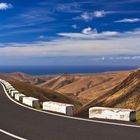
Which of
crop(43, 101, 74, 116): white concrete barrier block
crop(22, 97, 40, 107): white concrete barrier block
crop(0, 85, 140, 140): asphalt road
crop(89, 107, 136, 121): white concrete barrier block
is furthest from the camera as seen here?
crop(22, 97, 40, 107): white concrete barrier block

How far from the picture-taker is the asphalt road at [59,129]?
37.0 feet

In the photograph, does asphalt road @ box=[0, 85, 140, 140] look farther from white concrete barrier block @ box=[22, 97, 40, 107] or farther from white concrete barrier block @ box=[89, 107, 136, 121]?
white concrete barrier block @ box=[22, 97, 40, 107]

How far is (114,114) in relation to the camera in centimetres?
1428

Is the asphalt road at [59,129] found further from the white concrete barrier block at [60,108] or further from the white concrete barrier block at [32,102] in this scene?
the white concrete barrier block at [32,102]

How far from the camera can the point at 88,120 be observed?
47.1 ft

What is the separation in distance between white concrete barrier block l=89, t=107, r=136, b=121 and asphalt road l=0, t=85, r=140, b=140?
3.32ft

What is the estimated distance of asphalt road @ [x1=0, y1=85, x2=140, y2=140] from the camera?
1128 cm

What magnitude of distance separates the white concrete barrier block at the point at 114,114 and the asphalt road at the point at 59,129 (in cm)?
101

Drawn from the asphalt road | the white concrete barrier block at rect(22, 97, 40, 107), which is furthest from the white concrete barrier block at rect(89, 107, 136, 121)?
the white concrete barrier block at rect(22, 97, 40, 107)

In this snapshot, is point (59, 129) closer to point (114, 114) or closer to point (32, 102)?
point (114, 114)

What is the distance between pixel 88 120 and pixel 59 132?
2397 millimetres

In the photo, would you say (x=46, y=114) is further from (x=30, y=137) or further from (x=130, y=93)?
(x=130, y=93)

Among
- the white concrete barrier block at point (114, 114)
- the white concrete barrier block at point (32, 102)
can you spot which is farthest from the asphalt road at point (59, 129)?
the white concrete barrier block at point (32, 102)

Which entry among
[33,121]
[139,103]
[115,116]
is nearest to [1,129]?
[33,121]
